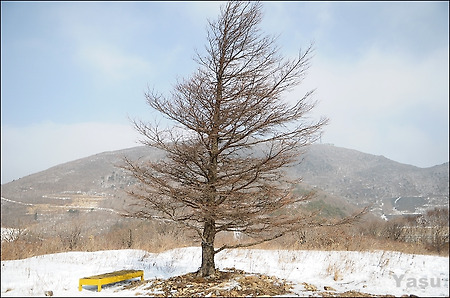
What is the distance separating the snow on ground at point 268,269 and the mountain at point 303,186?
37389 mm

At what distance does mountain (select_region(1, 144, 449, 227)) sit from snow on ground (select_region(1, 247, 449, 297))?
37.4m

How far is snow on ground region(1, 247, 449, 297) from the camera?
652 cm

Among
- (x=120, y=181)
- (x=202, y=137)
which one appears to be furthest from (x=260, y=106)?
(x=120, y=181)

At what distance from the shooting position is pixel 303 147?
7.87 meters

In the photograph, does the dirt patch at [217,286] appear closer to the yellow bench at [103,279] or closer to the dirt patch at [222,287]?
the dirt patch at [222,287]

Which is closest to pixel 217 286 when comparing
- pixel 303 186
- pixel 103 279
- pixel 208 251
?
pixel 208 251

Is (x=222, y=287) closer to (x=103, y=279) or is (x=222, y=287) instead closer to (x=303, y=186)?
(x=103, y=279)

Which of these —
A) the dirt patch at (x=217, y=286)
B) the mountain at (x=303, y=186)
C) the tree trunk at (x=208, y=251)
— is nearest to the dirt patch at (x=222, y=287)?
the dirt patch at (x=217, y=286)

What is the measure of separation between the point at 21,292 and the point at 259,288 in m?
4.88

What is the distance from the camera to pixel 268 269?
1030 cm

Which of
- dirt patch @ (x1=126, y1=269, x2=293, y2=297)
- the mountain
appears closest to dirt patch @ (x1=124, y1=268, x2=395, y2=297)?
dirt patch @ (x1=126, y1=269, x2=293, y2=297)

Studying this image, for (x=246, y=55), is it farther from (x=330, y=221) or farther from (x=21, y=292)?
(x=21, y=292)

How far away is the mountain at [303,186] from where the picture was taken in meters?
74.8

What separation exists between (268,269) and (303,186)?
154 ft
